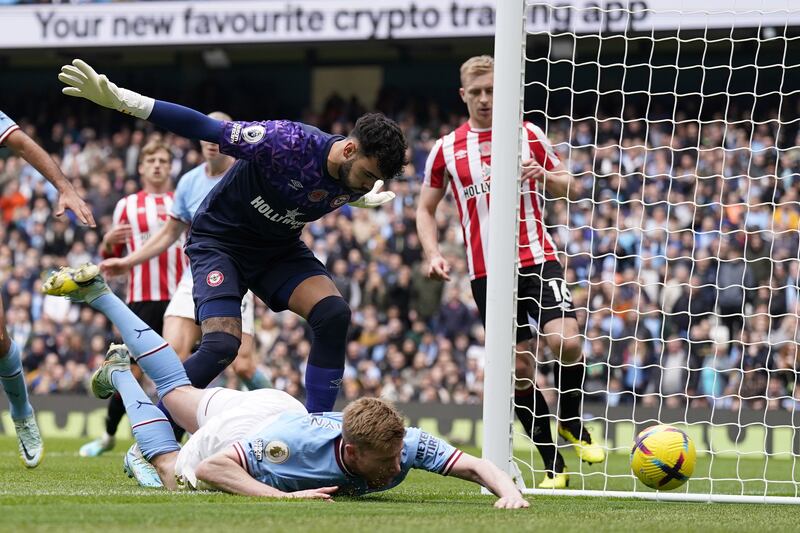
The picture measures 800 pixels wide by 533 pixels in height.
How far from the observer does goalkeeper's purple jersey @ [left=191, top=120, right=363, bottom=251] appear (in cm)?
562

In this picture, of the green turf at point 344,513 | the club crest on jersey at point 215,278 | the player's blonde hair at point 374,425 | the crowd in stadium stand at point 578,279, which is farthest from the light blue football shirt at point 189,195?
the crowd in stadium stand at point 578,279

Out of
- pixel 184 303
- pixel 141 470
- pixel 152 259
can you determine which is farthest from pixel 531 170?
pixel 152 259

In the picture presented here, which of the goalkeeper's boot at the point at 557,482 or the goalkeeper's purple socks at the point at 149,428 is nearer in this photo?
the goalkeeper's purple socks at the point at 149,428

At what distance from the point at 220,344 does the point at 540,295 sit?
80.9 inches

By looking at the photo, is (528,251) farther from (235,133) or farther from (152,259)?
(152,259)

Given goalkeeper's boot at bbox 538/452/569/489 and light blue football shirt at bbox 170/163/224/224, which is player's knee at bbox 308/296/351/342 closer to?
goalkeeper's boot at bbox 538/452/569/489

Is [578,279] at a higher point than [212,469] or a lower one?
lower

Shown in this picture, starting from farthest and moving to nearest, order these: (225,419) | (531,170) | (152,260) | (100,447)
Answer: (152,260)
(100,447)
(531,170)
(225,419)

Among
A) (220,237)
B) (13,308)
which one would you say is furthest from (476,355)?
(220,237)

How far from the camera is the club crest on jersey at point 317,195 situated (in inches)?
224

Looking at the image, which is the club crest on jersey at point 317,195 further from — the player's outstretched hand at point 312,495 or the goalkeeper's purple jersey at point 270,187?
the player's outstretched hand at point 312,495

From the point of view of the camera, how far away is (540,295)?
22.5ft

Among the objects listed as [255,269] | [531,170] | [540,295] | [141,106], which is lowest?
[540,295]

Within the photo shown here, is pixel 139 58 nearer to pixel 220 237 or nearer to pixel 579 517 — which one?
pixel 220 237
